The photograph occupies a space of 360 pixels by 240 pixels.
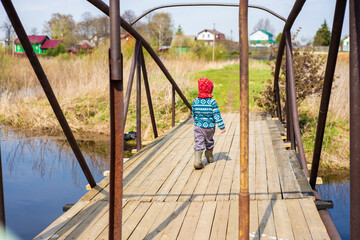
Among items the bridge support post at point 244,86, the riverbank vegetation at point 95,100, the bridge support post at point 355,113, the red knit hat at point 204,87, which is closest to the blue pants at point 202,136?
the red knit hat at point 204,87

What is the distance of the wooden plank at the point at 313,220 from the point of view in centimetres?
246

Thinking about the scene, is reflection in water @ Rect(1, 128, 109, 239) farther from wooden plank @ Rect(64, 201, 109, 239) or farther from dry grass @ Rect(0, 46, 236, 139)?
wooden plank @ Rect(64, 201, 109, 239)

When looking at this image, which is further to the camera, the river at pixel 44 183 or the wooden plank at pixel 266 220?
the river at pixel 44 183

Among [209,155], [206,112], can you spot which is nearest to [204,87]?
[206,112]

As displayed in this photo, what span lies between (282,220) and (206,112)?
5.59 feet

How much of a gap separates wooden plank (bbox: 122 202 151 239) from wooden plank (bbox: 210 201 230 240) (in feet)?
1.66

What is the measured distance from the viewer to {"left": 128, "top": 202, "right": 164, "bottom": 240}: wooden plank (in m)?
2.58

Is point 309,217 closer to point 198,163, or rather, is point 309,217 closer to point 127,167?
point 198,163

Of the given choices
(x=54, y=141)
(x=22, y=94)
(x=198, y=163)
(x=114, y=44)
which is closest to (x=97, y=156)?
(x=54, y=141)

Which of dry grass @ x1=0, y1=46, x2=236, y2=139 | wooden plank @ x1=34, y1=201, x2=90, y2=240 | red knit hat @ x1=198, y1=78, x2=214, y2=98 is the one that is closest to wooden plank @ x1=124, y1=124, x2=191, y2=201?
wooden plank @ x1=34, y1=201, x2=90, y2=240

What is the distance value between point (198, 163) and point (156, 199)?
92cm

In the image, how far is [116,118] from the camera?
1970 mm

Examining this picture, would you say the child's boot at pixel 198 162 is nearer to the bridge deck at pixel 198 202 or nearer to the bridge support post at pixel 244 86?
the bridge deck at pixel 198 202

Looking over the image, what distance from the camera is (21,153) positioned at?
917 centimetres
